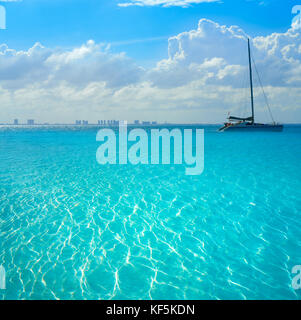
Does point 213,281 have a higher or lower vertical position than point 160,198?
lower

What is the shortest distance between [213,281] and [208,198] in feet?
19.9

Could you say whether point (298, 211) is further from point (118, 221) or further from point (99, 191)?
point (99, 191)

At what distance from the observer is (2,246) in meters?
7.12

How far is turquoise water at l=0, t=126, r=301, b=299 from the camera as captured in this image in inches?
217

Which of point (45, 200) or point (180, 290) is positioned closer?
point (180, 290)

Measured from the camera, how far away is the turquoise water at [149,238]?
18.1 ft

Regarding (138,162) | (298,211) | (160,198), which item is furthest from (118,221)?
(138,162)

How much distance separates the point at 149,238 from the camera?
7.63m

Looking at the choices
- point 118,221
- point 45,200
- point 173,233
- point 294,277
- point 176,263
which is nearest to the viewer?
point 294,277

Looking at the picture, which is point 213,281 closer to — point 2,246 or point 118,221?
point 118,221
